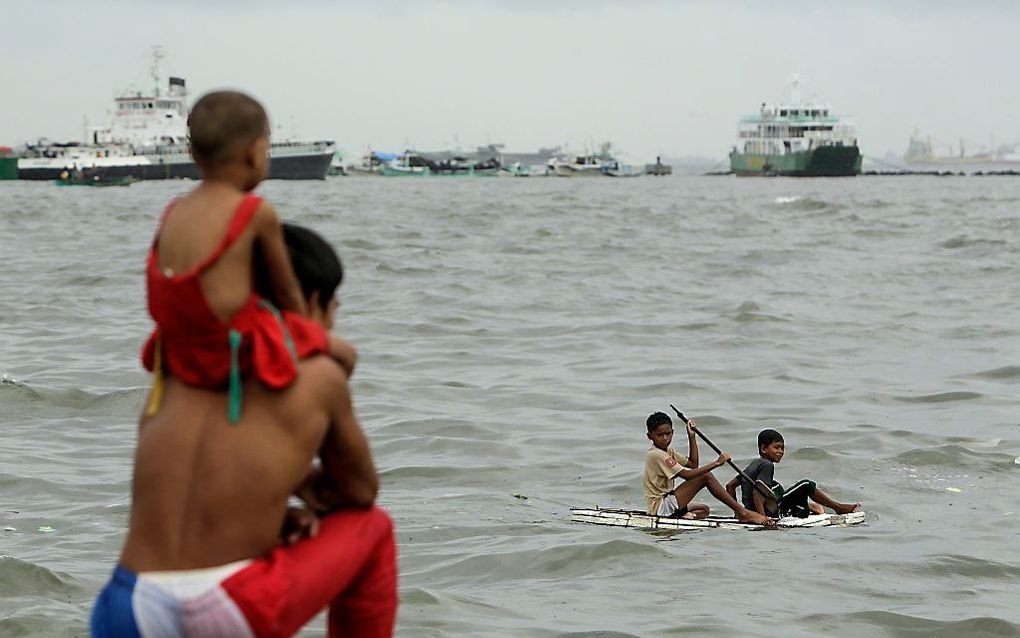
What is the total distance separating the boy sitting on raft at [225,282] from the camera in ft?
9.31

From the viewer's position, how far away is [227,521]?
2879 millimetres

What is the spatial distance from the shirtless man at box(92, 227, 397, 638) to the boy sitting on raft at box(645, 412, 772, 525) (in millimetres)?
7080

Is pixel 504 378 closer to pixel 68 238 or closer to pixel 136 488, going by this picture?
pixel 136 488

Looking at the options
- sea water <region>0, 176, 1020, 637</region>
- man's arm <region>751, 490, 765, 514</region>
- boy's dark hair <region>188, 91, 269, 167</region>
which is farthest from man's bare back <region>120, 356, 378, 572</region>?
man's arm <region>751, 490, 765, 514</region>

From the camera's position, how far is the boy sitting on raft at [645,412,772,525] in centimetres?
994

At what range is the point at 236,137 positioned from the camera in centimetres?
300

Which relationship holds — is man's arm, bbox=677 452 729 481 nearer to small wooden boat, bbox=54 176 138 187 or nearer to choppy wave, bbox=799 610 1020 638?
choppy wave, bbox=799 610 1020 638

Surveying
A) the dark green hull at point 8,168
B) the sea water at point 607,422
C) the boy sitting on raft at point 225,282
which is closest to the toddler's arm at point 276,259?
the boy sitting on raft at point 225,282

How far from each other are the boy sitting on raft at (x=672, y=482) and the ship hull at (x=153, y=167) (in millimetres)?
81149

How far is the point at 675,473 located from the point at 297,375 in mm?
7272

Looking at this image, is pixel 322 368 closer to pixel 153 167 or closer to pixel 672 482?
pixel 672 482

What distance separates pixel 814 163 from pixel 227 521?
12001 centimetres

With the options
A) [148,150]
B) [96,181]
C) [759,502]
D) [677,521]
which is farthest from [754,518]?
[148,150]

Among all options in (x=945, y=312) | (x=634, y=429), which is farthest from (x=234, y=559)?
(x=945, y=312)
